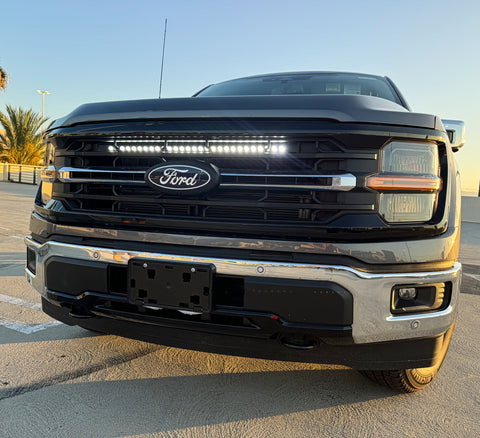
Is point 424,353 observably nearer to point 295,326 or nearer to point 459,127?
point 295,326

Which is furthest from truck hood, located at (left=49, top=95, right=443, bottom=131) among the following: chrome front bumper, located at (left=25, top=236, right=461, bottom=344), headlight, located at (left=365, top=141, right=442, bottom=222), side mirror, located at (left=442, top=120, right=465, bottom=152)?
chrome front bumper, located at (left=25, top=236, right=461, bottom=344)

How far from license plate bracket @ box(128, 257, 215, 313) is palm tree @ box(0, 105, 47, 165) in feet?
111

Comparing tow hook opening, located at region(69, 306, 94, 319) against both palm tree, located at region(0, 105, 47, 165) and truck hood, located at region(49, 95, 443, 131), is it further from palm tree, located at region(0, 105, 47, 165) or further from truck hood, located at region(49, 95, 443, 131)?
palm tree, located at region(0, 105, 47, 165)

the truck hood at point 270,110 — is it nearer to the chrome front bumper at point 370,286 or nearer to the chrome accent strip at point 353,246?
the chrome accent strip at point 353,246

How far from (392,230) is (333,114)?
529mm

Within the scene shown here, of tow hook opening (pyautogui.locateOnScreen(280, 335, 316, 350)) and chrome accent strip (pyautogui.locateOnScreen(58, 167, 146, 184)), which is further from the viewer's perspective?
chrome accent strip (pyautogui.locateOnScreen(58, 167, 146, 184))

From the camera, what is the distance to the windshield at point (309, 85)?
3297 mm

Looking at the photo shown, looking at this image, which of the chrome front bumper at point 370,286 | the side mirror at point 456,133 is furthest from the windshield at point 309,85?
the chrome front bumper at point 370,286

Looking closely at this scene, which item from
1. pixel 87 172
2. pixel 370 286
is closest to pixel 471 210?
pixel 370 286

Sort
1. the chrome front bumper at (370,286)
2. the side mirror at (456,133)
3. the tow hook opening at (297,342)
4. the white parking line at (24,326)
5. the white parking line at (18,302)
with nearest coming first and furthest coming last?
1. the chrome front bumper at (370,286)
2. the tow hook opening at (297,342)
3. the side mirror at (456,133)
4. the white parking line at (24,326)
5. the white parking line at (18,302)

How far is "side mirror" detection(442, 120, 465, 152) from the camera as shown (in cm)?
232

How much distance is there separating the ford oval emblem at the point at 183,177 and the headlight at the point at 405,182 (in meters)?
0.66

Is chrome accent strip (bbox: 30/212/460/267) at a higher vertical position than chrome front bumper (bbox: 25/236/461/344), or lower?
higher

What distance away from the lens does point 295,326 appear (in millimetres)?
1820
